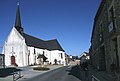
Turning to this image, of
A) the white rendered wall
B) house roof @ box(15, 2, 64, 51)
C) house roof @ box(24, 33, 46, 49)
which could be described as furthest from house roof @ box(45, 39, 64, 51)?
the white rendered wall

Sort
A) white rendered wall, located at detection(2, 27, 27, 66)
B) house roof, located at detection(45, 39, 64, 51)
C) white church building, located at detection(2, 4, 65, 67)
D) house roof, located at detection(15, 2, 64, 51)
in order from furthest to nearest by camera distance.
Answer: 1. house roof, located at detection(45, 39, 64, 51)
2. house roof, located at detection(15, 2, 64, 51)
3. white church building, located at detection(2, 4, 65, 67)
4. white rendered wall, located at detection(2, 27, 27, 66)

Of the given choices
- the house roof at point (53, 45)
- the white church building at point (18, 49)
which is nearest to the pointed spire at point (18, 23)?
the white church building at point (18, 49)

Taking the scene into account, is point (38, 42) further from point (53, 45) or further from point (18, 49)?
point (18, 49)

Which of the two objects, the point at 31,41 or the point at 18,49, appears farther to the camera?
the point at 31,41

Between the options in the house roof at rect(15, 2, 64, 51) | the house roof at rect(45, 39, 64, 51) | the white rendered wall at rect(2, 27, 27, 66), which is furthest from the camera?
the house roof at rect(45, 39, 64, 51)

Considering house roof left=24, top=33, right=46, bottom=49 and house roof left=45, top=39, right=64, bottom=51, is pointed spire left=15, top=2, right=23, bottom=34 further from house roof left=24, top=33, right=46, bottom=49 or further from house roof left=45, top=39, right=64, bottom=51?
house roof left=45, top=39, right=64, bottom=51

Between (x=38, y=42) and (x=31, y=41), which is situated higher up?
(x=38, y=42)

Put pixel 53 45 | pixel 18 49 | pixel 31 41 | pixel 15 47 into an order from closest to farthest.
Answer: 1. pixel 18 49
2. pixel 15 47
3. pixel 31 41
4. pixel 53 45

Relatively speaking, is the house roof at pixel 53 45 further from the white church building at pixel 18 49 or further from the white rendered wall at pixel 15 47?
the white rendered wall at pixel 15 47

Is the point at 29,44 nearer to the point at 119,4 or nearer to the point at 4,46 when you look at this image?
the point at 4,46

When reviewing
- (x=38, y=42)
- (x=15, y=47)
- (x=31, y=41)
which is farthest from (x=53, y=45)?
(x=15, y=47)

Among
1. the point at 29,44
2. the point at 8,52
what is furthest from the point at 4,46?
the point at 29,44

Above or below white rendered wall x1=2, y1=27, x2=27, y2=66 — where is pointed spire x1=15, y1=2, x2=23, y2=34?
above

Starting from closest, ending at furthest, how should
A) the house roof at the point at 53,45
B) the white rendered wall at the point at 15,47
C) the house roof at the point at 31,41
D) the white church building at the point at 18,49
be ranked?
the white rendered wall at the point at 15,47, the white church building at the point at 18,49, the house roof at the point at 31,41, the house roof at the point at 53,45
